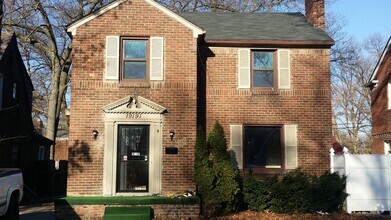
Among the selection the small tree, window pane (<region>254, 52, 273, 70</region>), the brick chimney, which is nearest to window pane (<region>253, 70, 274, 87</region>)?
window pane (<region>254, 52, 273, 70</region>)

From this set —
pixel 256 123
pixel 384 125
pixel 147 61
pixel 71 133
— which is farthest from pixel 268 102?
pixel 384 125

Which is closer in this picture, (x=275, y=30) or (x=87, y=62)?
(x=87, y=62)

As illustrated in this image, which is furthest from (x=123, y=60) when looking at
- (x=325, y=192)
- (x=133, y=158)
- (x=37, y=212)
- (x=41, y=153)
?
(x=41, y=153)

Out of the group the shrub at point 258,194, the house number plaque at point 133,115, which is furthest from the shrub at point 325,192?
the house number plaque at point 133,115

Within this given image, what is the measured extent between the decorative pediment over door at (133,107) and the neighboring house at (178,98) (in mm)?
30

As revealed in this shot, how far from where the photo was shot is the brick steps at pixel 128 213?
1098 centimetres

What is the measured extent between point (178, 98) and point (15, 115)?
947cm

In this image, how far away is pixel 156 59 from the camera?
13.0 meters

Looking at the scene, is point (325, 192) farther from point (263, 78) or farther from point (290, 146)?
point (263, 78)

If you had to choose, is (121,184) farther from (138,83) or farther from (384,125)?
(384,125)

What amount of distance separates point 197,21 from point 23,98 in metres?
9.53

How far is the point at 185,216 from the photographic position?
11.7 meters

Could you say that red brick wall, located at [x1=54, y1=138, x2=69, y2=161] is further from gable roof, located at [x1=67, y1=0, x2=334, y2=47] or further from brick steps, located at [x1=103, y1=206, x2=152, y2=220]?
brick steps, located at [x1=103, y1=206, x2=152, y2=220]

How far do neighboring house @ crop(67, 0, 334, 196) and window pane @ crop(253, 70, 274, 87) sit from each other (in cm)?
3
